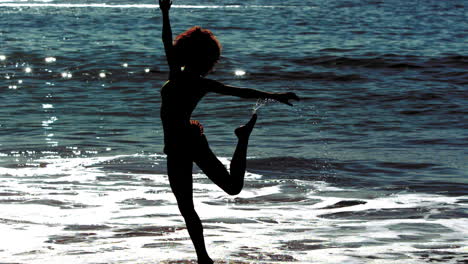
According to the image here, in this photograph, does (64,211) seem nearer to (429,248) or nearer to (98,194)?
(98,194)

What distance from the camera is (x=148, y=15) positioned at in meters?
40.4

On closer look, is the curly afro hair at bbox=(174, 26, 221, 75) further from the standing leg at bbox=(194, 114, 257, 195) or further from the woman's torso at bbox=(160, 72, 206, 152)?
the standing leg at bbox=(194, 114, 257, 195)

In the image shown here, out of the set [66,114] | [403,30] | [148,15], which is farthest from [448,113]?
[148,15]

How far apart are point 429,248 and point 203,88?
2880mm

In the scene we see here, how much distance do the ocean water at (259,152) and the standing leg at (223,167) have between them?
98 centimetres

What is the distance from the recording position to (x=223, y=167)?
5758 millimetres

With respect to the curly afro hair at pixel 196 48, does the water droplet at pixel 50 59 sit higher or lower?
lower

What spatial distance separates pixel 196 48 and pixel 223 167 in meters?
0.91

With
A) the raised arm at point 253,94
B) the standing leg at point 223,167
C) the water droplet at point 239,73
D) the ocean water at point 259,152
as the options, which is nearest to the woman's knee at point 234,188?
the standing leg at point 223,167

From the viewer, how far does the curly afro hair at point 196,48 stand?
18.2 feet

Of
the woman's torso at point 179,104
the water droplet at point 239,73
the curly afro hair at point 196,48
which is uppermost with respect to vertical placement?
the curly afro hair at point 196,48

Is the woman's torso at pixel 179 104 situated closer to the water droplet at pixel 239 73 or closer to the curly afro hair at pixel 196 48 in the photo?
the curly afro hair at pixel 196 48

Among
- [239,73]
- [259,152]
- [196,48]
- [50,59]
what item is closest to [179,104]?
[196,48]

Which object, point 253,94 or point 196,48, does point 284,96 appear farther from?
point 196,48
